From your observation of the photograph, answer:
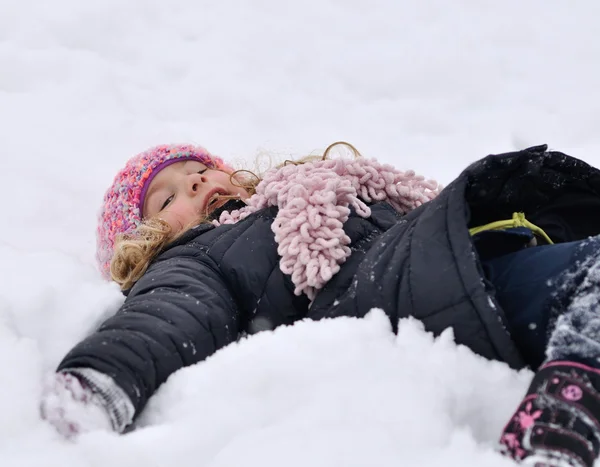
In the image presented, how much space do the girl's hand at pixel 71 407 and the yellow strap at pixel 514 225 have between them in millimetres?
665

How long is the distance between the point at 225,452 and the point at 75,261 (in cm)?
63

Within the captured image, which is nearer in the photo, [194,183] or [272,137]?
[194,183]

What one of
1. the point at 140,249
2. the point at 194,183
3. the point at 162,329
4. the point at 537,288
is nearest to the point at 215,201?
the point at 194,183

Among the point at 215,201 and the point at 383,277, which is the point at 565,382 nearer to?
the point at 383,277

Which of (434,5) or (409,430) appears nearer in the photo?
(409,430)

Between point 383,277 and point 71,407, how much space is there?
0.49 m

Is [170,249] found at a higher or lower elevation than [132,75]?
lower

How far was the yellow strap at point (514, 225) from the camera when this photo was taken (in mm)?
1099

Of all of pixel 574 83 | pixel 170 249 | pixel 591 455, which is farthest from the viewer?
pixel 574 83

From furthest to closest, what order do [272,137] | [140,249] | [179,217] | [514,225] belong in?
1. [272,137]
2. [179,217]
3. [140,249]
4. [514,225]

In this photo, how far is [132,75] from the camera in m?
2.60

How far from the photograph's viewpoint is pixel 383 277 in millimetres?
985

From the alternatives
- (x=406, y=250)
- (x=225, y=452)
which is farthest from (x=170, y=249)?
(x=225, y=452)

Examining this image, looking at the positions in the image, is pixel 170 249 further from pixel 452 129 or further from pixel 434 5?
pixel 434 5
